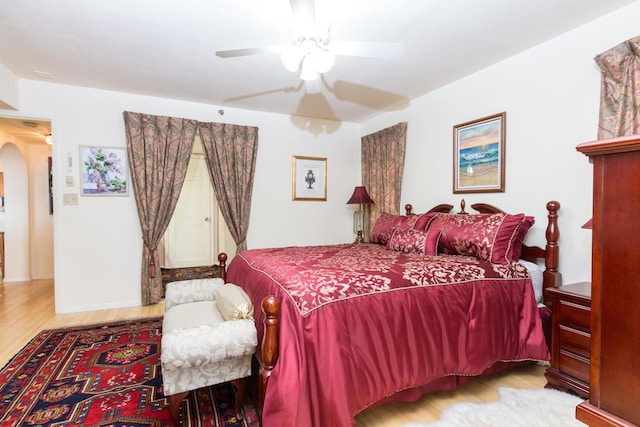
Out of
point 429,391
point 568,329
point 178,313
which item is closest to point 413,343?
→ point 429,391

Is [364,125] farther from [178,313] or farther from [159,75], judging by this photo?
[178,313]

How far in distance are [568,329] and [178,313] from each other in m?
2.47

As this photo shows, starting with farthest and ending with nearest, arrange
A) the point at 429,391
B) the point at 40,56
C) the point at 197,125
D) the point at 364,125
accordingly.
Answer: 1. the point at 364,125
2. the point at 197,125
3. the point at 40,56
4. the point at 429,391

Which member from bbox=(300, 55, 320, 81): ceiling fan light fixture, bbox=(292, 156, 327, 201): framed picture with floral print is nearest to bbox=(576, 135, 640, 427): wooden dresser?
bbox=(300, 55, 320, 81): ceiling fan light fixture

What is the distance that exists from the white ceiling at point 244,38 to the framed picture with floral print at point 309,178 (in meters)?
1.20

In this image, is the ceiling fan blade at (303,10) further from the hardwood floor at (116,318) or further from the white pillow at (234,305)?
the hardwood floor at (116,318)

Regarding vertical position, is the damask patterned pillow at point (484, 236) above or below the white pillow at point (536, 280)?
above

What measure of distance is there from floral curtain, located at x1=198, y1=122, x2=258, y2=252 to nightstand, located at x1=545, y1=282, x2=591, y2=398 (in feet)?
11.1

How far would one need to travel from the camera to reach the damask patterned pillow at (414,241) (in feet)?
9.11

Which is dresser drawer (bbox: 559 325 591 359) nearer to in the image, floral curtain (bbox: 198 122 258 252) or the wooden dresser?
the wooden dresser

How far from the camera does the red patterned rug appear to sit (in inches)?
71.0

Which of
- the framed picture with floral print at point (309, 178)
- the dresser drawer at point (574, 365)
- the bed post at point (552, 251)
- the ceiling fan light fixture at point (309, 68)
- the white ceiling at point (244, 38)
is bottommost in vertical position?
the dresser drawer at point (574, 365)

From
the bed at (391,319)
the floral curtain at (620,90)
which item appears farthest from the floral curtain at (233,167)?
the floral curtain at (620,90)

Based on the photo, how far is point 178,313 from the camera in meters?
2.15
